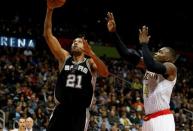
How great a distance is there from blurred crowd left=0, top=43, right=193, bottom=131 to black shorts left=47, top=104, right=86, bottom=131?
7.07 m

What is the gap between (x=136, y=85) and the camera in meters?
18.8

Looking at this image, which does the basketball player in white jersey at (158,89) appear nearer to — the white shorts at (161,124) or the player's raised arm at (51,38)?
the white shorts at (161,124)

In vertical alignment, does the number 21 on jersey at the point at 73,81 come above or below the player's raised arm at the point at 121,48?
below

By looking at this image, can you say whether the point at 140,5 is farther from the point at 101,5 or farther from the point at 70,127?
the point at 70,127

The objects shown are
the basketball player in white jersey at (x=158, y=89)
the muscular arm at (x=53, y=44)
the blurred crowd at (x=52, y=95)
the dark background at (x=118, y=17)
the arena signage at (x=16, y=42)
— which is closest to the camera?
the basketball player in white jersey at (x=158, y=89)

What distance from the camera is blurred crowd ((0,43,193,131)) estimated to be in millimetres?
13530

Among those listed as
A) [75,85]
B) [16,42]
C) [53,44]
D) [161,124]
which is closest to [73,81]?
[75,85]

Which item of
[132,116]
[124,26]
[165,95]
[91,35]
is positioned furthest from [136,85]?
[165,95]

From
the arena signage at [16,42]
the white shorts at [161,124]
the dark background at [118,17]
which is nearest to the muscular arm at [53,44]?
the white shorts at [161,124]

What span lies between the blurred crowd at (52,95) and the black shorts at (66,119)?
707 cm

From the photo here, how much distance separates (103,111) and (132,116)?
128 cm

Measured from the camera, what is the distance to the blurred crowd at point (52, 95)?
1353 cm

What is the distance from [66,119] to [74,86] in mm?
412

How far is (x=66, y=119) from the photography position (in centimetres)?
575
